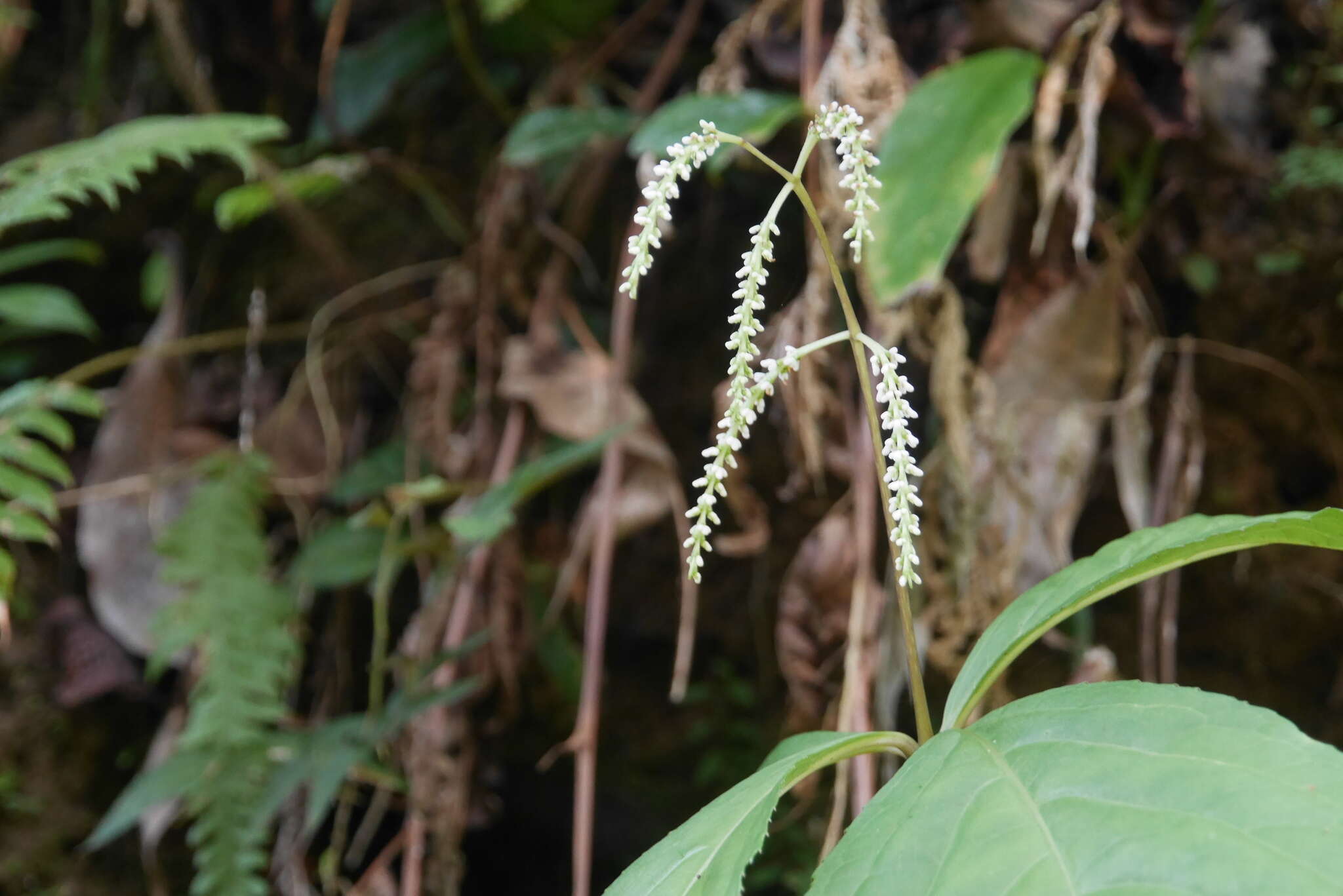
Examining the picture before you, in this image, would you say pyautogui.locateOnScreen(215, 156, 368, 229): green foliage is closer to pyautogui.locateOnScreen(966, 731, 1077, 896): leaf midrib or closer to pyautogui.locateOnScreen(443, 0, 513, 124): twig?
pyautogui.locateOnScreen(443, 0, 513, 124): twig

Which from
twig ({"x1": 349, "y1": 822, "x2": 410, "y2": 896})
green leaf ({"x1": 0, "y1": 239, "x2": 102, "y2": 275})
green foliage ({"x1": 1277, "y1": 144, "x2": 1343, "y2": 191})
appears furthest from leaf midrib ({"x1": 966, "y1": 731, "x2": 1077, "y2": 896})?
green leaf ({"x1": 0, "y1": 239, "x2": 102, "y2": 275})

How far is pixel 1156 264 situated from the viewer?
1.54 m

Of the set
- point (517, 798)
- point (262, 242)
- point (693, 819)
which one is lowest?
point (517, 798)

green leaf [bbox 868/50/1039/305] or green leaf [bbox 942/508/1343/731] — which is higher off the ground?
green leaf [bbox 868/50/1039/305]

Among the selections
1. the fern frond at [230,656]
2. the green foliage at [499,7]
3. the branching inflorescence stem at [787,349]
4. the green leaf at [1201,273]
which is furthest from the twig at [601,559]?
the green leaf at [1201,273]

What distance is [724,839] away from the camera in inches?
21.2

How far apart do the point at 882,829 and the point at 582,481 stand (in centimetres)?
134

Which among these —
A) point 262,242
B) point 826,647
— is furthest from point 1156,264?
point 262,242

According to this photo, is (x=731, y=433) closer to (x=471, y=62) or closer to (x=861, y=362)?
(x=861, y=362)

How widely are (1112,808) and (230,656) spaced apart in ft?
4.41

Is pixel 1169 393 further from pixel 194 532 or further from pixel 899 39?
pixel 194 532

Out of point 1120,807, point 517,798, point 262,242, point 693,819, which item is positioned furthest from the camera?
point 262,242

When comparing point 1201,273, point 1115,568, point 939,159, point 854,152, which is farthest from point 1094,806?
point 1201,273

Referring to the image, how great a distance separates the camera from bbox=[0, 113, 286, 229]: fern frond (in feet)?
3.68
